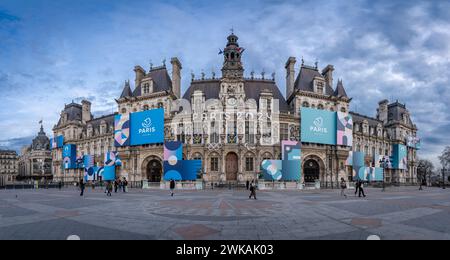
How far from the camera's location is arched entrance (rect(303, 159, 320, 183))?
165 feet

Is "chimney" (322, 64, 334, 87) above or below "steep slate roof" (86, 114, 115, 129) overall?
above

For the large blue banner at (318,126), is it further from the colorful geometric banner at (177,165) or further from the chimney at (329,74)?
the colorful geometric banner at (177,165)

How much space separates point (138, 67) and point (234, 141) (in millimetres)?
28167

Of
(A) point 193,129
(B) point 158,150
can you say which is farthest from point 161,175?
(A) point 193,129

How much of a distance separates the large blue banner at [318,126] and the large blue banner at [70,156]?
2234 inches

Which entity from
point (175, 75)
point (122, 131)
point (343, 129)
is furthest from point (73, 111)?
point (343, 129)

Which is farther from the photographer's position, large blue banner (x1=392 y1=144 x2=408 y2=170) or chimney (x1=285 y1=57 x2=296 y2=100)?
large blue banner (x1=392 y1=144 x2=408 y2=170)

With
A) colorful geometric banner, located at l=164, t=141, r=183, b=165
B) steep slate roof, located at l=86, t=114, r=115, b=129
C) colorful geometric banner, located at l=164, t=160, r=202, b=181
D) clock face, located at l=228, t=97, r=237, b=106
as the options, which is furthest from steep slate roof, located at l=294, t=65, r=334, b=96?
steep slate roof, located at l=86, t=114, r=115, b=129

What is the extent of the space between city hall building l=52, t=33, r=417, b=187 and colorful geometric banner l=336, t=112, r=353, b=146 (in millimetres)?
1380

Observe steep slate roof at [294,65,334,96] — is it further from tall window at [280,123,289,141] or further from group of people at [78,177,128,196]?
group of people at [78,177,128,196]

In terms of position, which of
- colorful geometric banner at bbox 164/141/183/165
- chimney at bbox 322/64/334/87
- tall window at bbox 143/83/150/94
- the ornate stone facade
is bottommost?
the ornate stone facade

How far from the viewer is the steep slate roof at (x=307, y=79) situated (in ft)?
178

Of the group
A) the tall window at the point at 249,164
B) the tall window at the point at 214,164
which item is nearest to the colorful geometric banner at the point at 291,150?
the tall window at the point at 249,164
